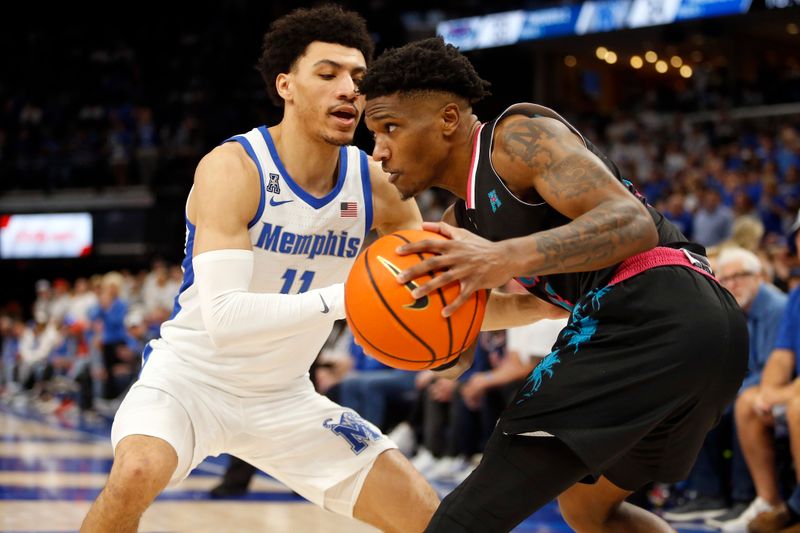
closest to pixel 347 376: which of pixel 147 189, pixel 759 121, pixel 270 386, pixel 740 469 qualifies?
pixel 740 469

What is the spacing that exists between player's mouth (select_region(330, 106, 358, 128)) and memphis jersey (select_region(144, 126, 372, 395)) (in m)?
0.20

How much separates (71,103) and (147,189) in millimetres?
5445

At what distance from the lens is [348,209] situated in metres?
3.51

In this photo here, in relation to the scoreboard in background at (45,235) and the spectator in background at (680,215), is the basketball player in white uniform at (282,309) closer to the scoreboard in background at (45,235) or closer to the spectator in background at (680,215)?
the spectator in background at (680,215)

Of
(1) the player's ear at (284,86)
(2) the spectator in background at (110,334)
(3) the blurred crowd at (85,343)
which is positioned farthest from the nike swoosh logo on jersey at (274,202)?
(2) the spectator in background at (110,334)

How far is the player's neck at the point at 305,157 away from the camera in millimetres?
3480

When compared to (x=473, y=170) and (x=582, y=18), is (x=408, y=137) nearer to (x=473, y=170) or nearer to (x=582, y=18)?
(x=473, y=170)

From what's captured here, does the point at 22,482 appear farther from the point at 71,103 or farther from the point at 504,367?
the point at 71,103

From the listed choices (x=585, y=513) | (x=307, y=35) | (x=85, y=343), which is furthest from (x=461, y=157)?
(x=85, y=343)

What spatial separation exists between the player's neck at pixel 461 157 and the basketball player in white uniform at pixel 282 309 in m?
0.56

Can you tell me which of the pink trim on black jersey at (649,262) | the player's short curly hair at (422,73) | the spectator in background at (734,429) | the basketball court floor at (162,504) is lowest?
the basketball court floor at (162,504)

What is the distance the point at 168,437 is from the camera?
120 inches

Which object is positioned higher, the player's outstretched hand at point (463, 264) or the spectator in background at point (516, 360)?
the player's outstretched hand at point (463, 264)

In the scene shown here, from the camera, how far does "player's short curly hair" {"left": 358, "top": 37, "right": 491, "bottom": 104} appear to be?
263 centimetres
